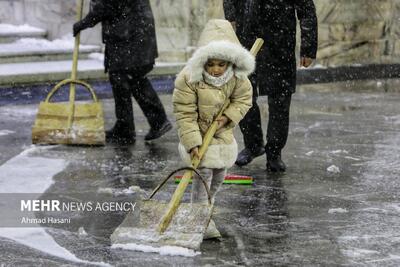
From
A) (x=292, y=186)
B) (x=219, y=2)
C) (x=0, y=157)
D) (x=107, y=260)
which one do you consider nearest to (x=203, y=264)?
(x=107, y=260)

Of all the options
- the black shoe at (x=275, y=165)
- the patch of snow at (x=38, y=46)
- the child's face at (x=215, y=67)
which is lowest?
the patch of snow at (x=38, y=46)

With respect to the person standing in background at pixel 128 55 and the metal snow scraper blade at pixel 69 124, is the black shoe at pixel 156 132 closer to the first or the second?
the person standing in background at pixel 128 55

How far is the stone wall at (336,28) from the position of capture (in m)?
14.9

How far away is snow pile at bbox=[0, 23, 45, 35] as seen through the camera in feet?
51.9

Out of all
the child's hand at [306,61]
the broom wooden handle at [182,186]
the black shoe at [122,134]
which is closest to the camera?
the broom wooden handle at [182,186]

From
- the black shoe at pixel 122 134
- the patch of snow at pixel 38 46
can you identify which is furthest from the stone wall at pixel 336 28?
the black shoe at pixel 122 134

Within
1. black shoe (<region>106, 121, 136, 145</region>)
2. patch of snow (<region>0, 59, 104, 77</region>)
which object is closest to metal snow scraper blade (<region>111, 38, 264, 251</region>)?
black shoe (<region>106, 121, 136, 145</region>)

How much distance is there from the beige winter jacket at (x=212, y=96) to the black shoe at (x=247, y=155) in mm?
2085

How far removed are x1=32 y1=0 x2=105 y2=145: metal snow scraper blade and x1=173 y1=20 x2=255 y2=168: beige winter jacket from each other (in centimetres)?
314

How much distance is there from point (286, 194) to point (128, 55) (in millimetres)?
2753

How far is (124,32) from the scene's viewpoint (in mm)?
8922

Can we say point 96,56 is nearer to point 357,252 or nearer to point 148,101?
point 148,101

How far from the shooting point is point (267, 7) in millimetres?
7562

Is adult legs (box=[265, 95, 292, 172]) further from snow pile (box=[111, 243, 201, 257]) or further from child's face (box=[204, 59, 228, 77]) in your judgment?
snow pile (box=[111, 243, 201, 257])
